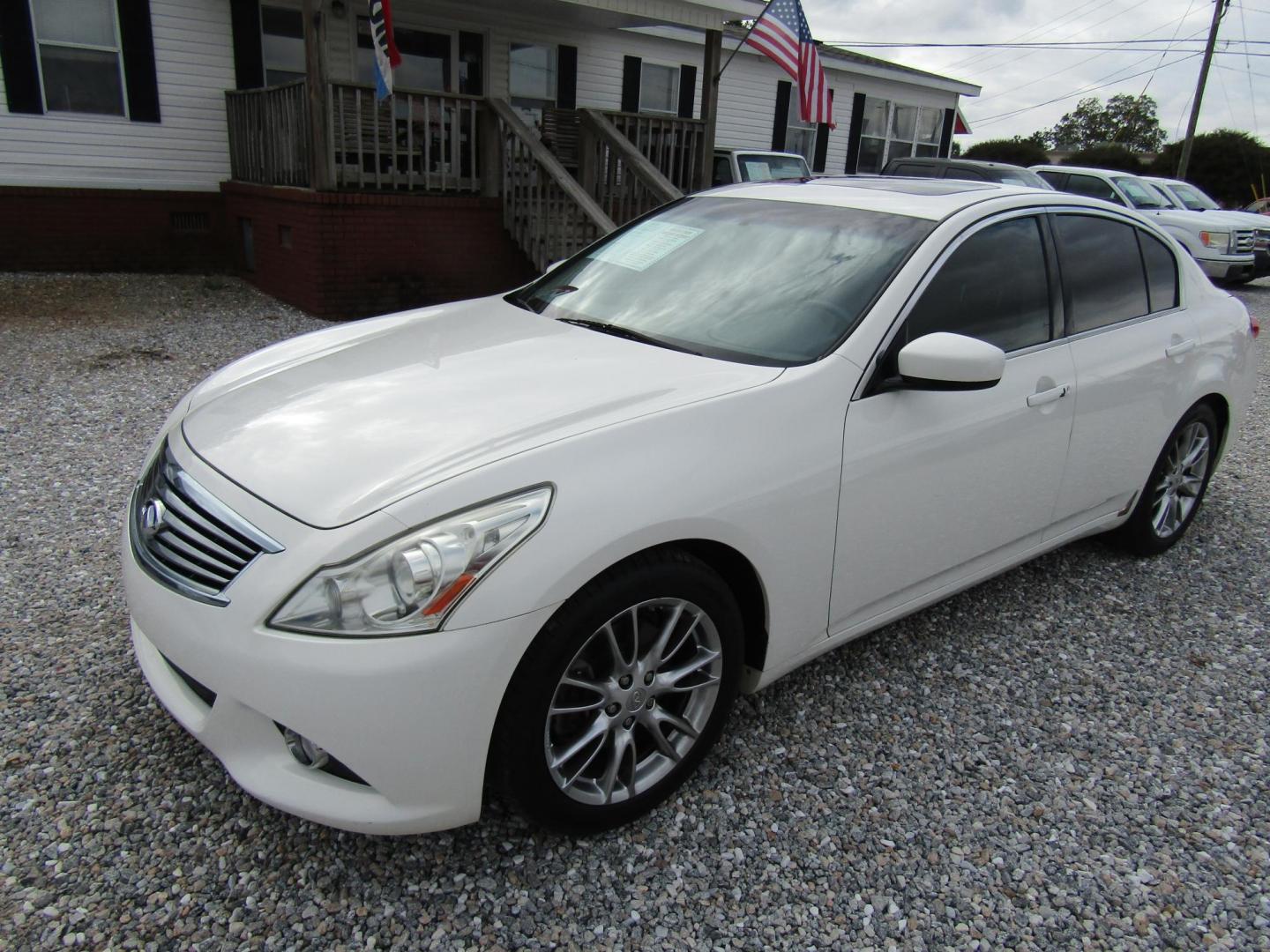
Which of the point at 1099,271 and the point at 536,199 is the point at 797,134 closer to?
the point at 536,199

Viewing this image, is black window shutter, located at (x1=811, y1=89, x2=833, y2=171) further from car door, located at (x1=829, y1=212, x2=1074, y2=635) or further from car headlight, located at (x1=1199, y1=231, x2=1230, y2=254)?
car door, located at (x1=829, y1=212, x2=1074, y2=635)

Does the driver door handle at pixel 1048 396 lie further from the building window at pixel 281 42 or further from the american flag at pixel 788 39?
the building window at pixel 281 42

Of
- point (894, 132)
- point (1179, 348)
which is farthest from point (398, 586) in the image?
point (894, 132)

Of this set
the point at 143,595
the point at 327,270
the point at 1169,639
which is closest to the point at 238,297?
the point at 327,270

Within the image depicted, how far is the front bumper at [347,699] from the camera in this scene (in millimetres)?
1944

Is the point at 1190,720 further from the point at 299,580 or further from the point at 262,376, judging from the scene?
the point at 262,376

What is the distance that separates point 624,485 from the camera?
2.21 meters

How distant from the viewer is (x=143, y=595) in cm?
232

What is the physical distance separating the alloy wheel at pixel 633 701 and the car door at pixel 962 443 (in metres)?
0.52

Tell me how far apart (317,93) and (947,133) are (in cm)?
1793

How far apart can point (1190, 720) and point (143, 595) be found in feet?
10.6

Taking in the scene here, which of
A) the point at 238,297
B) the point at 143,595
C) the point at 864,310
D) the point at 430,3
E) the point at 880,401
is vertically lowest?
the point at 238,297

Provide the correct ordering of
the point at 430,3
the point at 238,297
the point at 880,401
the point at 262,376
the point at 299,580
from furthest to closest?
1. the point at 430,3
2. the point at 238,297
3. the point at 262,376
4. the point at 880,401
5. the point at 299,580

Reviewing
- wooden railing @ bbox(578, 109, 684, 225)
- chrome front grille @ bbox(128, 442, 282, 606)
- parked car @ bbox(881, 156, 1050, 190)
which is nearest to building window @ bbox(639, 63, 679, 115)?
parked car @ bbox(881, 156, 1050, 190)
